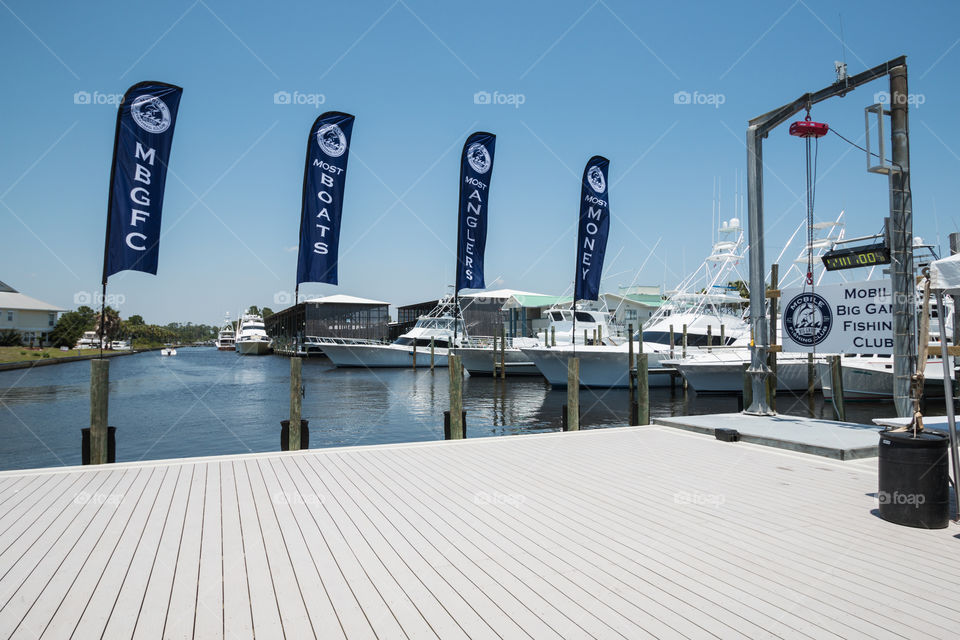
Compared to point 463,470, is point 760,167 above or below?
above

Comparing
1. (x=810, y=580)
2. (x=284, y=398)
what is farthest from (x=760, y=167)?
(x=284, y=398)

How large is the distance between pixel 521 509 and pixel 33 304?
264 feet

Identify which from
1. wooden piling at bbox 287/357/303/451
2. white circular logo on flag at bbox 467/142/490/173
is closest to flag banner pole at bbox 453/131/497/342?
white circular logo on flag at bbox 467/142/490/173

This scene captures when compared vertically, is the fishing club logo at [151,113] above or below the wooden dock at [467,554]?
above

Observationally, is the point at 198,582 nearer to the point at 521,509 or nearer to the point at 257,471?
the point at 521,509

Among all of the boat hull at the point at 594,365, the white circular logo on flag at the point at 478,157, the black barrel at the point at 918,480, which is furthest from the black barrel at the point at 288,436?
the boat hull at the point at 594,365

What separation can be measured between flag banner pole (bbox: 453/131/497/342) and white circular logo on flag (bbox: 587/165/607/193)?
10.5 ft

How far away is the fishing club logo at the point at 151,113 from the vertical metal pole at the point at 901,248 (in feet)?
32.5

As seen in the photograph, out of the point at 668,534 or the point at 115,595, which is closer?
the point at 115,595

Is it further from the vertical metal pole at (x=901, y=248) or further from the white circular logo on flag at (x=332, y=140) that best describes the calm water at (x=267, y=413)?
the vertical metal pole at (x=901, y=248)

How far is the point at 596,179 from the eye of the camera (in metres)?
17.1

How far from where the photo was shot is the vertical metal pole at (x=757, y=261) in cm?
927

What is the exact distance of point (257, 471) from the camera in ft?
20.9

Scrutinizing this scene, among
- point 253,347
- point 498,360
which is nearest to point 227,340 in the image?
point 253,347
